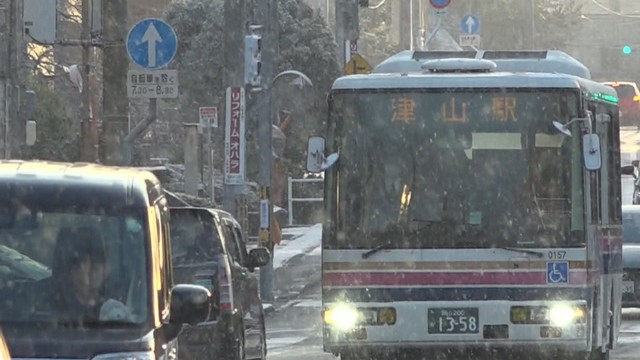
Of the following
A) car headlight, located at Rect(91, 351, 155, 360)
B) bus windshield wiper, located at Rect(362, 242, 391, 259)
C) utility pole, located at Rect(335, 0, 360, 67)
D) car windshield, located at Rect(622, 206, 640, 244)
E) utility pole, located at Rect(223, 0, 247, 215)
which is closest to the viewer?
car headlight, located at Rect(91, 351, 155, 360)

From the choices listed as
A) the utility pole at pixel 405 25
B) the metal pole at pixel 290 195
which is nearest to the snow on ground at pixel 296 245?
the metal pole at pixel 290 195

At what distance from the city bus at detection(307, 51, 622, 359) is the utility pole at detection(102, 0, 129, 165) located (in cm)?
524

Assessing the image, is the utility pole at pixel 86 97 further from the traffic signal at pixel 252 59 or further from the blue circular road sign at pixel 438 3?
the blue circular road sign at pixel 438 3

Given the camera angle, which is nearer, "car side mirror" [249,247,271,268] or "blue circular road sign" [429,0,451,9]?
"car side mirror" [249,247,271,268]

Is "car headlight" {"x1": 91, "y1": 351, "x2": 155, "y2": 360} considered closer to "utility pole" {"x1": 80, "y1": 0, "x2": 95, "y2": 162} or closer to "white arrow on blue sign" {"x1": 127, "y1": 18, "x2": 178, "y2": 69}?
"white arrow on blue sign" {"x1": 127, "y1": 18, "x2": 178, "y2": 69}

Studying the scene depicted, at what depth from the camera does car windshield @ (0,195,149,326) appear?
763cm

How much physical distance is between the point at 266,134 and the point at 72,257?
15254 millimetres

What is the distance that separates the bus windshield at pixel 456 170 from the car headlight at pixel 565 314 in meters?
0.55

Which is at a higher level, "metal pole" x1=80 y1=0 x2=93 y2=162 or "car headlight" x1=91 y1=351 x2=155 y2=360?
"metal pole" x1=80 y1=0 x2=93 y2=162

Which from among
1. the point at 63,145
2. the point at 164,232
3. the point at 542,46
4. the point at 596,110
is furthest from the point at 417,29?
the point at 164,232

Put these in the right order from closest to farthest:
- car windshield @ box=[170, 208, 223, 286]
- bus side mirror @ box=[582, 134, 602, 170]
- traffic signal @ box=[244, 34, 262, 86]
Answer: car windshield @ box=[170, 208, 223, 286] → bus side mirror @ box=[582, 134, 602, 170] → traffic signal @ box=[244, 34, 262, 86]

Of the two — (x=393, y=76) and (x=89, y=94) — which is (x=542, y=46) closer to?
(x=89, y=94)

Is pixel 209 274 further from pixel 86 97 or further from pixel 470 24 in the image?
pixel 470 24

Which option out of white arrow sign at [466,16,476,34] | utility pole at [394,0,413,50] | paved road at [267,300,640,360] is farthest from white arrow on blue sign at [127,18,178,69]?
utility pole at [394,0,413,50]
